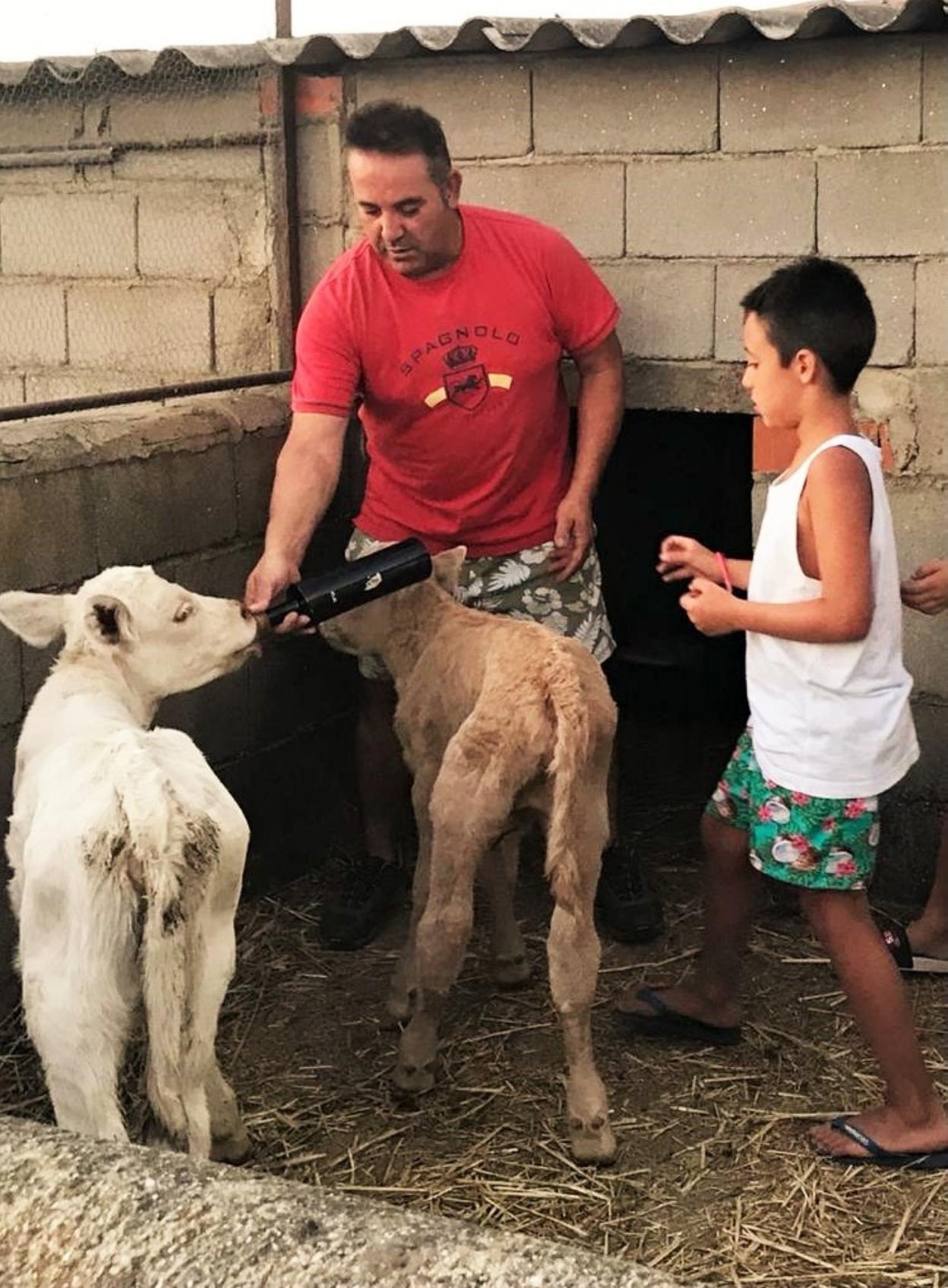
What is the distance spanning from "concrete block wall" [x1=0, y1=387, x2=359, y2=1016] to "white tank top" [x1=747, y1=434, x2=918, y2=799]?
2.02 m

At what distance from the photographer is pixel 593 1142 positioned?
404 centimetres

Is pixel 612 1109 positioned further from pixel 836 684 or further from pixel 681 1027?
pixel 836 684

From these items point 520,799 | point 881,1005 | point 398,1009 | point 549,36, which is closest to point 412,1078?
point 398,1009

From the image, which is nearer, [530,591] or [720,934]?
[720,934]

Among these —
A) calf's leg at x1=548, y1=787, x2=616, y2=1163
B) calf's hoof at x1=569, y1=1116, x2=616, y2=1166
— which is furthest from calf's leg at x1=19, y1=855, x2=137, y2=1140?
calf's hoof at x1=569, y1=1116, x2=616, y2=1166

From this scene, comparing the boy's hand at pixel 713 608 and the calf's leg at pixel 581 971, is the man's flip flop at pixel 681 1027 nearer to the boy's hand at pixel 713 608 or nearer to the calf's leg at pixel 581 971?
the calf's leg at pixel 581 971

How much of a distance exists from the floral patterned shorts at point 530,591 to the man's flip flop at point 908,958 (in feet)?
3.88

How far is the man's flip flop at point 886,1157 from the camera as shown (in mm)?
3951

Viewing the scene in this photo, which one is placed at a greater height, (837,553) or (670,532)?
(837,553)

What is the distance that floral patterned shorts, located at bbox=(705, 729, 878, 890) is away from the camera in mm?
3801

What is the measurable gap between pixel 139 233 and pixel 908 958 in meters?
3.74

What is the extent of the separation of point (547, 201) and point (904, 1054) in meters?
3.02

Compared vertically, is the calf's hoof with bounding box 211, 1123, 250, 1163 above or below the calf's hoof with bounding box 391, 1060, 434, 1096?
below

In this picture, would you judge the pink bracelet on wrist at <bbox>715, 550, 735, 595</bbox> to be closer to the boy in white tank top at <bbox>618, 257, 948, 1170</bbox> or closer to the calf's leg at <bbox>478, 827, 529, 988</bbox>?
the boy in white tank top at <bbox>618, 257, 948, 1170</bbox>
